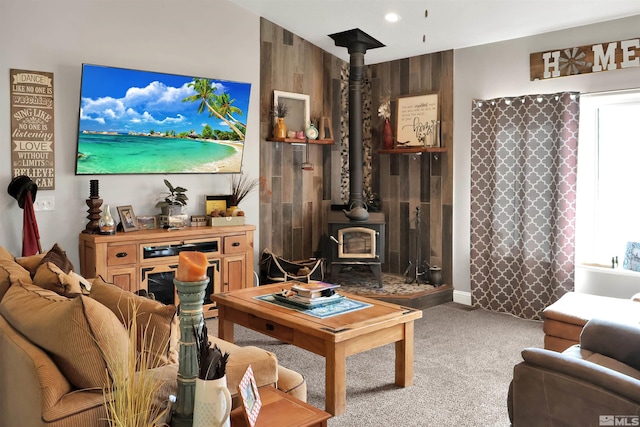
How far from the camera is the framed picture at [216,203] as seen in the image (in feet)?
17.8

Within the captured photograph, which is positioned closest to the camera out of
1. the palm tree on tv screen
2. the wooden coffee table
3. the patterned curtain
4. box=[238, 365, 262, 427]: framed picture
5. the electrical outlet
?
box=[238, 365, 262, 427]: framed picture

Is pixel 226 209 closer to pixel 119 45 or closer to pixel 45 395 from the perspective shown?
pixel 119 45

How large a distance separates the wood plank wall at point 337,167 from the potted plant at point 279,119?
0.07 meters

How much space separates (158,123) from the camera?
5.02 meters

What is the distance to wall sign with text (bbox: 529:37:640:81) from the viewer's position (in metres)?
4.55

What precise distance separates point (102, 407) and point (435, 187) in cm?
480

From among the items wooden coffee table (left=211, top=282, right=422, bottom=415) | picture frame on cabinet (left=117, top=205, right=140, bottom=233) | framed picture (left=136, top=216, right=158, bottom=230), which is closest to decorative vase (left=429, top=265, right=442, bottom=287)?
wooden coffee table (left=211, top=282, right=422, bottom=415)

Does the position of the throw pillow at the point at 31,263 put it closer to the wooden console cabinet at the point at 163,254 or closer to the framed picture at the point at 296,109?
the wooden console cabinet at the point at 163,254

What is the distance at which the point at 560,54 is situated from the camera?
497 cm

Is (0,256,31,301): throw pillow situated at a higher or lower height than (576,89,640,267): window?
lower

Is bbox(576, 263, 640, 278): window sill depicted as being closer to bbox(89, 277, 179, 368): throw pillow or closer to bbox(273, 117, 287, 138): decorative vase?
bbox(273, 117, 287, 138): decorative vase

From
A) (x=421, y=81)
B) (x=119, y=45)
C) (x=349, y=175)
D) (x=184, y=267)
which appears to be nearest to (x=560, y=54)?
(x=421, y=81)

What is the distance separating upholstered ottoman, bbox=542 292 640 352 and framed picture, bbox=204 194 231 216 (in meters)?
3.12

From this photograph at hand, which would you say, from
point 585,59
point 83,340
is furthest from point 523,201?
point 83,340
